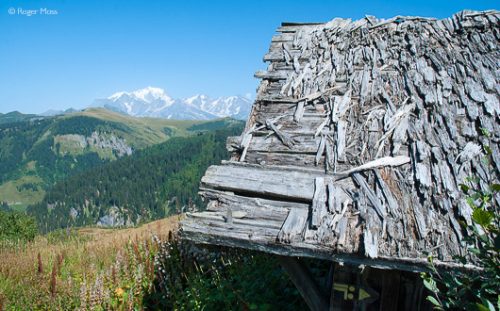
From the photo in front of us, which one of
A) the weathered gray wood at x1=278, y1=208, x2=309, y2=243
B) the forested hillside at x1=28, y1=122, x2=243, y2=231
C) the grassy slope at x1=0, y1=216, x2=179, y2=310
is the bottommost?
the forested hillside at x1=28, y1=122, x2=243, y2=231

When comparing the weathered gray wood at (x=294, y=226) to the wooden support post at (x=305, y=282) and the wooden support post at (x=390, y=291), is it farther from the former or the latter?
the wooden support post at (x=390, y=291)

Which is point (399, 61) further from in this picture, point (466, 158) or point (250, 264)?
point (250, 264)

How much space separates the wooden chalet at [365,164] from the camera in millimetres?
2834

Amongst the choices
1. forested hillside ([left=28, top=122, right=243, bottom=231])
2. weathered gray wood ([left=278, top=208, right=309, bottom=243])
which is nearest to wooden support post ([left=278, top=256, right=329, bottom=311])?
weathered gray wood ([left=278, top=208, right=309, bottom=243])

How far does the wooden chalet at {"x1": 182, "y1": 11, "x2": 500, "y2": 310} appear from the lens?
2834mm

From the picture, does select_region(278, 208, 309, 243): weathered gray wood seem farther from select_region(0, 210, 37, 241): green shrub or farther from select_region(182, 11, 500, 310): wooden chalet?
select_region(0, 210, 37, 241): green shrub

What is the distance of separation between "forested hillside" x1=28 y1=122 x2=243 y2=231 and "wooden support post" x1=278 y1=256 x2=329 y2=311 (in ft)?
419

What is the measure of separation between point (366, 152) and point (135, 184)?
508ft

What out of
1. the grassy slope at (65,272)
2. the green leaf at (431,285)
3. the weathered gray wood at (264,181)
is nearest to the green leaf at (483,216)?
the green leaf at (431,285)

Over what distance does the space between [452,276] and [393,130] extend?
1.58m

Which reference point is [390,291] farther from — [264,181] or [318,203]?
[264,181]

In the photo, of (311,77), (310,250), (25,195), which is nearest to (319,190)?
(310,250)

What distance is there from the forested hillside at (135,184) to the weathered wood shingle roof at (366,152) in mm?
127211

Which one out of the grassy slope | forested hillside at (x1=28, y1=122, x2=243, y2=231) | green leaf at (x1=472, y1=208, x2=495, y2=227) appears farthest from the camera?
forested hillside at (x1=28, y1=122, x2=243, y2=231)
